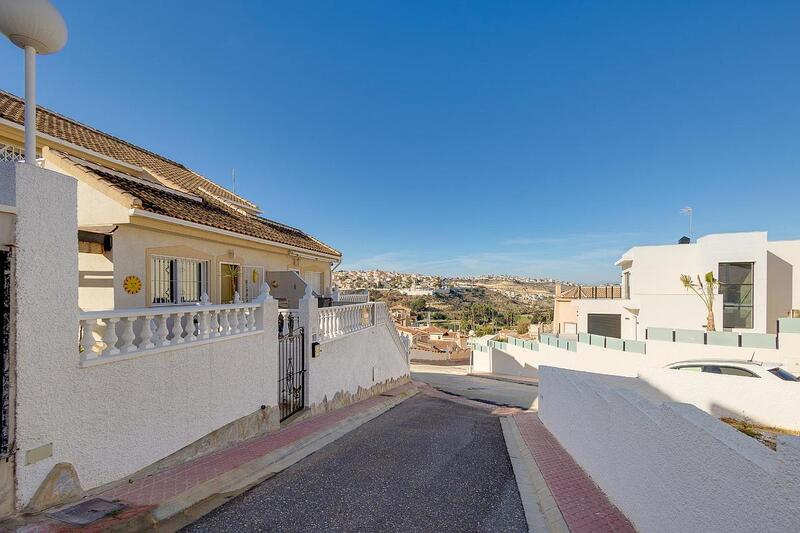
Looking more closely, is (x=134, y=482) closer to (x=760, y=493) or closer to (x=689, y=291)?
(x=760, y=493)

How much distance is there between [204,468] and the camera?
17.1 feet

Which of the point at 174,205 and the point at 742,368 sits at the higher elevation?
the point at 174,205

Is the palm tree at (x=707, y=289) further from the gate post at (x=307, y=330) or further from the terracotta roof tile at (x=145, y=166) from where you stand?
the gate post at (x=307, y=330)

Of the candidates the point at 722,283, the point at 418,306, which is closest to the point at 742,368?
the point at 722,283

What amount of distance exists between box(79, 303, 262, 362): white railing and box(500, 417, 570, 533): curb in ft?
16.9

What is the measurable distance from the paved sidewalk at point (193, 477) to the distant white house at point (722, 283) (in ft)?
68.9

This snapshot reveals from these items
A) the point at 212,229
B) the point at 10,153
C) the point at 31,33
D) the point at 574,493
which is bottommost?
the point at 574,493

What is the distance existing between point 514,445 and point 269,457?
4.89 m

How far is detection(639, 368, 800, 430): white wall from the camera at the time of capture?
9.05 metres

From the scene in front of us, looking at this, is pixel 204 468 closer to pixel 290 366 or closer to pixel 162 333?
pixel 162 333

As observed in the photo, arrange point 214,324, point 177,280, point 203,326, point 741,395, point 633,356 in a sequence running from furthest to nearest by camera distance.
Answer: point 633,356
point 741,395
point 177,280
point 214,324
point 203,326

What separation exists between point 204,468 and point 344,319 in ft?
18.8

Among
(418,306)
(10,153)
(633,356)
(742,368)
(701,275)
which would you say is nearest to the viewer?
(10,153)

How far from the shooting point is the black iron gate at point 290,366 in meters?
7.88
